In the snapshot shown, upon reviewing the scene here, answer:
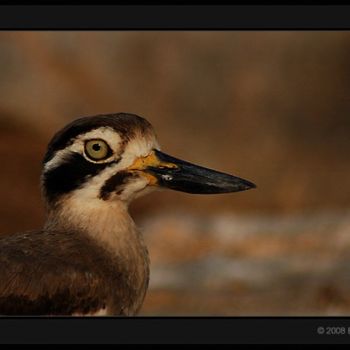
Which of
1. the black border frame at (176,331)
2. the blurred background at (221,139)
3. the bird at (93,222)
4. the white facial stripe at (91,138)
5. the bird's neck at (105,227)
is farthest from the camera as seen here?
the blurred background at (221,139)

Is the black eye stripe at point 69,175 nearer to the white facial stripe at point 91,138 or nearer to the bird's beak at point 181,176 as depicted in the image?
the white facial stripe at point 91,138

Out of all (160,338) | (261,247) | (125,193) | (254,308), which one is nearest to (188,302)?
(254,308)

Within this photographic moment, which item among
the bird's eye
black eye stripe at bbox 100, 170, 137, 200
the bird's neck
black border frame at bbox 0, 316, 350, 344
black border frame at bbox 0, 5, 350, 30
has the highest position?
black border frame at bbox 0, 5, 350, 30

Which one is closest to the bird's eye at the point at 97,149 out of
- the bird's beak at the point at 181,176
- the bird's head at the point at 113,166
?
the bird's head at the point at 113,166

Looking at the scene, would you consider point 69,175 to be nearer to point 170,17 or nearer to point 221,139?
point 170,17

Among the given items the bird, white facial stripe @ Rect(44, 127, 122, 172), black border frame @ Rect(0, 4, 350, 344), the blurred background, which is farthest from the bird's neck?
the blurred background

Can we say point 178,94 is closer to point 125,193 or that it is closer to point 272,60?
point 272,60

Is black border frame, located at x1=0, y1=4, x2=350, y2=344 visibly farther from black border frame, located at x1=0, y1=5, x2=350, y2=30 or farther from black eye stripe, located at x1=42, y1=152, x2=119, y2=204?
black eye stripe, located at x1=42, y1=152, x2=119, y2=204

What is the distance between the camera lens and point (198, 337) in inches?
130

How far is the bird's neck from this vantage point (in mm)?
3715

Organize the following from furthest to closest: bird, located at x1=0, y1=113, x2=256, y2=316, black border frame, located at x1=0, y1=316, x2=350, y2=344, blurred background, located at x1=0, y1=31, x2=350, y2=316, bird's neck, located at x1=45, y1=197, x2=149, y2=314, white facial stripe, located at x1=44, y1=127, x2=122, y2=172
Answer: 1. blurred background, located at x1=0, y1=31, x2=350, y2=316
2. bird's neck, located at x1=45, y1=197, x2=149, y2=314
3. white facial stripe, located at x1=44, y1=127, x2=122, y2=172
4. bird, located at x1=0, y1=113, x2=256, y2=316
5. black border frame, located at x1=0, y1=316, x2=350, y2=344

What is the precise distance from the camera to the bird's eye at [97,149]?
3627mm

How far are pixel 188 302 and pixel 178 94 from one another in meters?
1.30

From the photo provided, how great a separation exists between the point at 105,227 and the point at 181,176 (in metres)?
0.30
